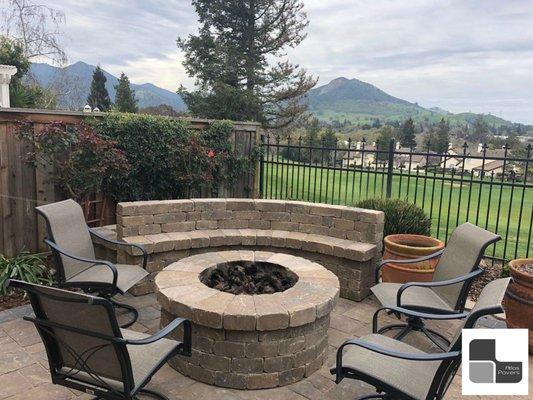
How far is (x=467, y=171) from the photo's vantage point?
17.7 ft

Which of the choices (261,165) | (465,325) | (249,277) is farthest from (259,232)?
(465,325)

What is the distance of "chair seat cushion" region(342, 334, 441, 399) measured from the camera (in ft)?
6.48

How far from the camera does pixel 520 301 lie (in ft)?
10.4

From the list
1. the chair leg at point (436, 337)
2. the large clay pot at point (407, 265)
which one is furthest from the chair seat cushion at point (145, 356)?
the large clay pot at point (407, 265)

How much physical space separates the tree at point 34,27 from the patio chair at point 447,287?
12914mm

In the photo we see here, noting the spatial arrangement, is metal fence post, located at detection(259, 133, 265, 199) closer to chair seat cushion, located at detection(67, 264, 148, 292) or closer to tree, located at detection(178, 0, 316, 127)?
chair seat cushion, located at detection(67, 264, 148, 292)

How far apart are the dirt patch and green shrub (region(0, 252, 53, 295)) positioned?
15.2 feet

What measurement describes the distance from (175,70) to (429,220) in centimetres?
1654

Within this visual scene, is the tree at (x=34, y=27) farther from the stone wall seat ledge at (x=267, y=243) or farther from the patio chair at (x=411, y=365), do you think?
the patio chair at (x=411, y=365)

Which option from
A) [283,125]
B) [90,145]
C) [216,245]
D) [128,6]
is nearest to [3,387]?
[216,245]

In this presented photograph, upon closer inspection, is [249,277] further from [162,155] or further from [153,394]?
[162,155]

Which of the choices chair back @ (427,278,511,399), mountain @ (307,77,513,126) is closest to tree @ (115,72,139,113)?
chair back @ (427,278,511,399)

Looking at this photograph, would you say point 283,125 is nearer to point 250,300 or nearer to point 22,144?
point 22,144

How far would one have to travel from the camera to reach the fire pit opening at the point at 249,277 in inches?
126
